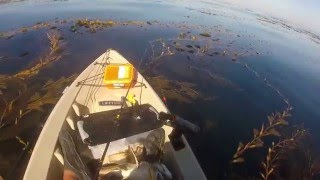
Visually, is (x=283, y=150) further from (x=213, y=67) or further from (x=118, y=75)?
(x=213, y=67)

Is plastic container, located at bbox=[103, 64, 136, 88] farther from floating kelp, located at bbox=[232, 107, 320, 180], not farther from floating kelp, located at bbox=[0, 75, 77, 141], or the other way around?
floating kelp, located at bbox=[232, 107, 320, 180]

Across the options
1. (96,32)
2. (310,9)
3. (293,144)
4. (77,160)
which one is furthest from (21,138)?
(310,9)

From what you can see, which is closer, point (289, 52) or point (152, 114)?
point (152, 114)

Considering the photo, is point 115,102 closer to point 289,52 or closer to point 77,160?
point 77,160

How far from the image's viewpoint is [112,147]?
4.68 m

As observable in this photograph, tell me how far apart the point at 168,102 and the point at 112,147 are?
184 inches

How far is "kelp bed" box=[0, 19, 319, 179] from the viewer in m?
6.80

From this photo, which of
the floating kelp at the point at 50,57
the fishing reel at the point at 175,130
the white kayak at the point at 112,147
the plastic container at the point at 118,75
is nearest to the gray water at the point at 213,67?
the floating kelp at the point at 50,57

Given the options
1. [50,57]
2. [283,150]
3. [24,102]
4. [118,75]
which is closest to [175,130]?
[118,75]

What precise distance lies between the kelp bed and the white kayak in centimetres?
183

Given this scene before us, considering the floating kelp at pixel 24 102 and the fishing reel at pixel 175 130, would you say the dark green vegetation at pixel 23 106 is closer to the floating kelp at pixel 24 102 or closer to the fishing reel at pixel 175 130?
the floating kelp at pixel 24 102

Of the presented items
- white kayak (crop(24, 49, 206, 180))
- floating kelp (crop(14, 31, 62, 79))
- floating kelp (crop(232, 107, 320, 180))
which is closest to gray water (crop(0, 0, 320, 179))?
floating kelp (crop(232, 107, 320, 180))

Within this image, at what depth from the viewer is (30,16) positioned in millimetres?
19875

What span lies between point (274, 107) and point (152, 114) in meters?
7.17
